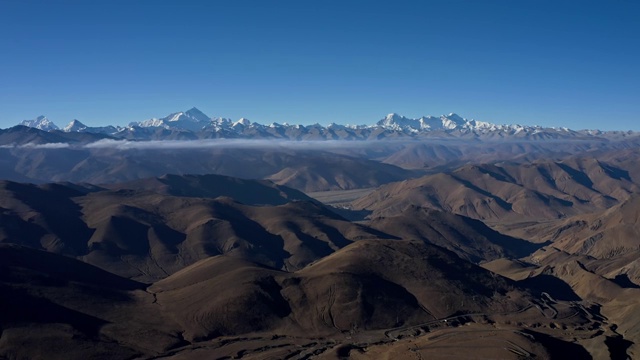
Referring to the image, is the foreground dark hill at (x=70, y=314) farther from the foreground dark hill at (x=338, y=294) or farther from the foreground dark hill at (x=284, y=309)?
the foreground dark hill at (x=338, y=294)

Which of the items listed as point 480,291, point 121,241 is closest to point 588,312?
point 480,291

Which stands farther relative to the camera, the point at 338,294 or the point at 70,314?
the point at 338,294

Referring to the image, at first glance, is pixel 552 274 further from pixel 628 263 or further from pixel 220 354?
pixel 220 354

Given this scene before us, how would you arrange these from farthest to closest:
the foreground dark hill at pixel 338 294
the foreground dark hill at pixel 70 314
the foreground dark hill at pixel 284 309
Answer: the foreground dark hill at pixel 338 294
the foreground dark hill at pixel 284 309
the foreground dark hill at pixel 70 314

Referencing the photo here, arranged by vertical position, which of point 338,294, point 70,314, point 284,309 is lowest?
point 284,309

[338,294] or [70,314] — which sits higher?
[338,294]

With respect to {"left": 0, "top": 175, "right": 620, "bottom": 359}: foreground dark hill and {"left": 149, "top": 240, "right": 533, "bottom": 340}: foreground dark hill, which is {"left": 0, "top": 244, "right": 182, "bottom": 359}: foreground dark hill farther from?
{"left": 149, "top": 240, "right": 533, "bottom": 340}: foreground dark hill

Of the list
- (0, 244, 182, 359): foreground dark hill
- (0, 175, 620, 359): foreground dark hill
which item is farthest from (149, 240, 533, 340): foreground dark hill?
(0, 244, 182, 359): foreground dark hill

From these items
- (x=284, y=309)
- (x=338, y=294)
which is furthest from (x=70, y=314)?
(x=338, y=294)

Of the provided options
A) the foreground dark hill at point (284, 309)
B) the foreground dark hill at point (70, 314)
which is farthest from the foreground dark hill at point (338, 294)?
the foreground dark hill at point (70, 314)

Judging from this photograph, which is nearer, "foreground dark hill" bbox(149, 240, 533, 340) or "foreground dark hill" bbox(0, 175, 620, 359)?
"foreground dark hill" bbox(0, 175, 620, 359)

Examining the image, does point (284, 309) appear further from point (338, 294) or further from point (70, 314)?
point (70, 314)
